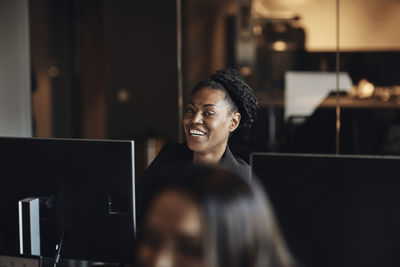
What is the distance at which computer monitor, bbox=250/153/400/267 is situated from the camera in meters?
1.42

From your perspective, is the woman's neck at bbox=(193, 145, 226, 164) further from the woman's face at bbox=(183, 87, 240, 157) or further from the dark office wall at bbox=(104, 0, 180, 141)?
the dark office wall at bbox=(104, 0, 180, 141)

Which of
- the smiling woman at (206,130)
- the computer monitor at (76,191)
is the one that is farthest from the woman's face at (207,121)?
the computer monitor at (76,191)

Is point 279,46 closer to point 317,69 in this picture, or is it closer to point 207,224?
point 317,69

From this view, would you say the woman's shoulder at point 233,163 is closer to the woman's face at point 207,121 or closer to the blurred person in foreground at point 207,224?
the woman's face at point 207,121

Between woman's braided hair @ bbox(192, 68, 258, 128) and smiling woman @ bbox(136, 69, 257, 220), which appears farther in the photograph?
woman's braided hair @ bbox(192, 68, 258, 128)

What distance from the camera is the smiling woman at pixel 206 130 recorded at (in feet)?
7.54

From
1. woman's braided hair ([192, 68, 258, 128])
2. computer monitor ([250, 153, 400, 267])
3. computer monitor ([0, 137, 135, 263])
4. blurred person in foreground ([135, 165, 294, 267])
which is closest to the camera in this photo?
blurred person in foreground ([135, 165, 294, 267])

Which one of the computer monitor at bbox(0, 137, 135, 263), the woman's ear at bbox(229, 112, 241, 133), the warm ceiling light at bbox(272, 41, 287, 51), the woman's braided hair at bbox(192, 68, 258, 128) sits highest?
the warm ceiling light at bbox(272, 41, 287, 51)

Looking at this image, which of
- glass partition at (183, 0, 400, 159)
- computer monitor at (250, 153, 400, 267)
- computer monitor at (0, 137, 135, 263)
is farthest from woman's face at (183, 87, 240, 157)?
glass partition at (183, 0, 400, 159)

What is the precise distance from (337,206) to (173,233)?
27.8 inches

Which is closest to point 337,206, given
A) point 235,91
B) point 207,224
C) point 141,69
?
point 207,224

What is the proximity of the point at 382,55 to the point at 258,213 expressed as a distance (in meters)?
3.36

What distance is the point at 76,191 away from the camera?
5.99ft

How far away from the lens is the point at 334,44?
158 inches
